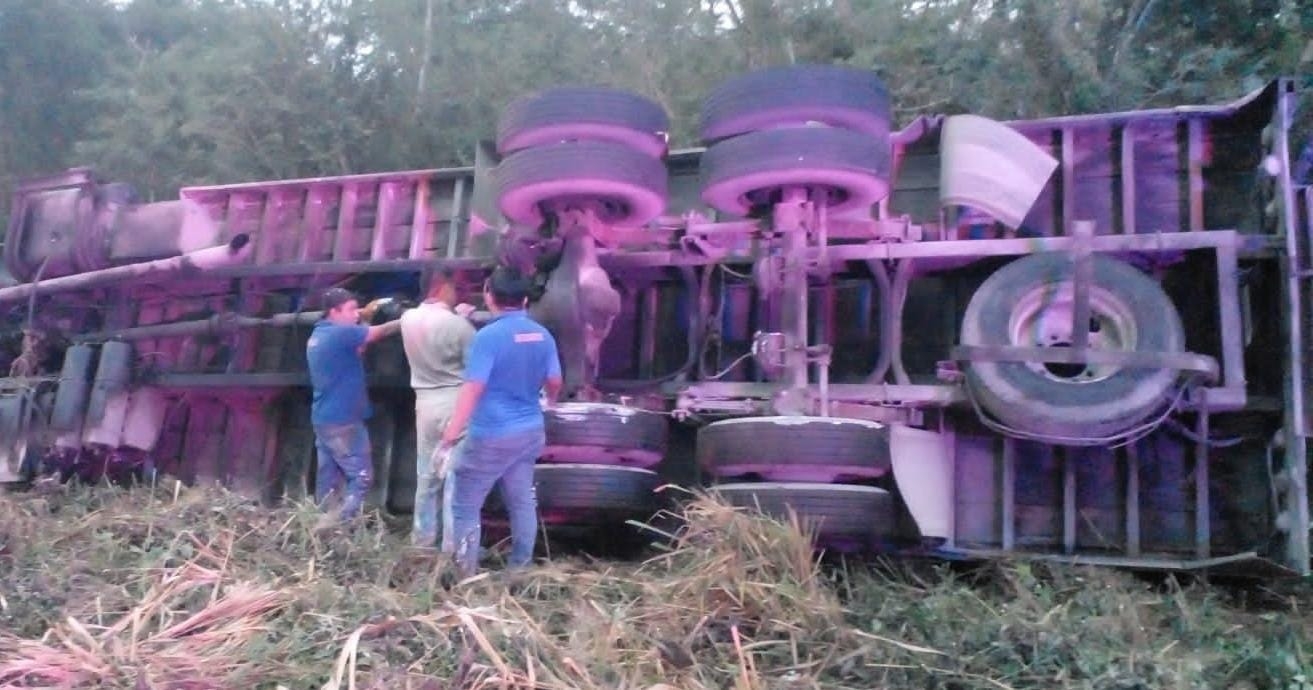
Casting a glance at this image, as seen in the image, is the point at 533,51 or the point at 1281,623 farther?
the point at 533,51

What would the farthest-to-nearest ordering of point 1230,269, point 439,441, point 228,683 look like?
point 439,441 → point 1230,269 → point 228,683

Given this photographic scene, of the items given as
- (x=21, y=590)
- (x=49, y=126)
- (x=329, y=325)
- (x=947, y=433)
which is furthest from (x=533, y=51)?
(x=21, y=590)

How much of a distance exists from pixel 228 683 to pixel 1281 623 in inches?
129

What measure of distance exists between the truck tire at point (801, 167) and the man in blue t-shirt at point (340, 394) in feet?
6.11

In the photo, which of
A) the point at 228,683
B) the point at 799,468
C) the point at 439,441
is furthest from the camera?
the point at 439,441

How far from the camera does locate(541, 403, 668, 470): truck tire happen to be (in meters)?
4.63

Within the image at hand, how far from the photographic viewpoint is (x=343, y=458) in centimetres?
552

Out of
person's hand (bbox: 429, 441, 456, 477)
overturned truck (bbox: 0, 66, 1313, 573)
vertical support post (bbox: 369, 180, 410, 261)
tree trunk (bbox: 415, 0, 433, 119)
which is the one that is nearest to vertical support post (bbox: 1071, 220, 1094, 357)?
overturned truck (bbox: 0, 66, 1313, 573)

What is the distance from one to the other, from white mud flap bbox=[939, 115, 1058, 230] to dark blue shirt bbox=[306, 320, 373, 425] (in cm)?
282

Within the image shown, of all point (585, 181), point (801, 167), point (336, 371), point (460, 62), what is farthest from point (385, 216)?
point (460, 62)

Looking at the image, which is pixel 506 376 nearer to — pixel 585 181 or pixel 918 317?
pixel 585 181

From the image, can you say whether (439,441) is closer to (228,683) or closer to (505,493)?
(505,493)

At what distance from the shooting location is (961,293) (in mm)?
5270

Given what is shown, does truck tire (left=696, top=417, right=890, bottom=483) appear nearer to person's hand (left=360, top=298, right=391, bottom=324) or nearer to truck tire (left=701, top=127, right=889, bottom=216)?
truck tire (left=701, top=127, right=889, bottom=216)
